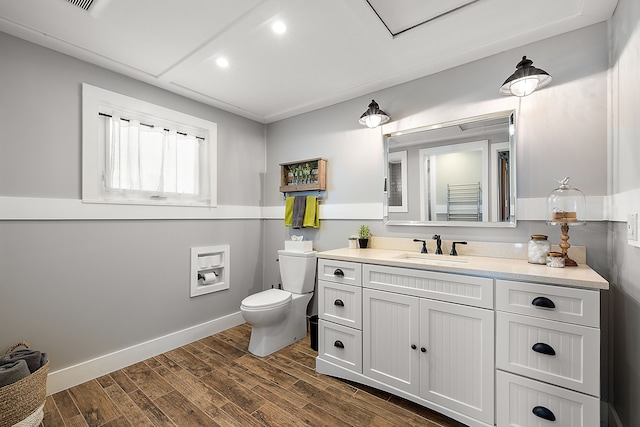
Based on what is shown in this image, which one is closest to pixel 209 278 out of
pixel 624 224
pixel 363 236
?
pixel 363 236

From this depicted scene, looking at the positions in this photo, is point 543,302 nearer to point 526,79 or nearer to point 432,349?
point 432,349

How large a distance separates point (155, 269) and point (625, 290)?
3204 millimetres

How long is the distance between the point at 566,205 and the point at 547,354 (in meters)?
0.90

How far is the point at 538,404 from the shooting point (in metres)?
1.40

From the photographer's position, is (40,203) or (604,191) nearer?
(604,191)

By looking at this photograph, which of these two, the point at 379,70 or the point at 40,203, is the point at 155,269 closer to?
the point at 40,203

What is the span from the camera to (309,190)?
304 cm

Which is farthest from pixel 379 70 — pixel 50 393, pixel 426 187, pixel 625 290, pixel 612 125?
pixel 50 393

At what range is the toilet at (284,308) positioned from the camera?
7.97ft

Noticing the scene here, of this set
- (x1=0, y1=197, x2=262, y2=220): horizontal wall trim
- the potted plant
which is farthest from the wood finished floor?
(x1=0, y1=197, x2=262, y2=220): horizontal wall trim

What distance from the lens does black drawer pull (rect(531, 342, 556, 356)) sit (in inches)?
53.6

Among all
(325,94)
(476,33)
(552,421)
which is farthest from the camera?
(325,94)

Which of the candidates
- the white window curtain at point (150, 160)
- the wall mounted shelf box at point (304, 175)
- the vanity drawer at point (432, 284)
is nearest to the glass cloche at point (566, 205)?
the vanity drawer at point (432, 284)

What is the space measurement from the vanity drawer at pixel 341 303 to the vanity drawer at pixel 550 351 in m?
0.85
